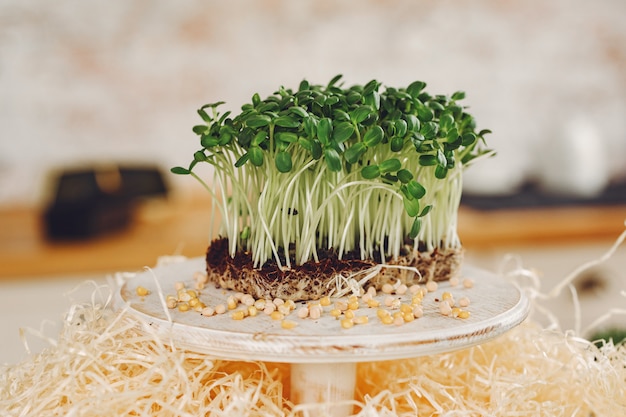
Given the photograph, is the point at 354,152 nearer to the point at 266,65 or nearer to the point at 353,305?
the point at 353,305

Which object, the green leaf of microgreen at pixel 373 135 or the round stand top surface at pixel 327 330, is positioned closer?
the round stand top surface at pixel 327 330

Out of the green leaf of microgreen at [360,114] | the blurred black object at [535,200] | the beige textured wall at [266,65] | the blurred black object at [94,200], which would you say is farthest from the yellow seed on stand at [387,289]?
the beige textured wall at [266,65]

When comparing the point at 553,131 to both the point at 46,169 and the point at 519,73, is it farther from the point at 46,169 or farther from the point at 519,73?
the point at 46,169

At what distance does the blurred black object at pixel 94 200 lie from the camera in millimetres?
1865

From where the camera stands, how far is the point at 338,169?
2.33ft

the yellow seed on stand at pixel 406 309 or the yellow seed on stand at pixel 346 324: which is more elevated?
the yellow seed on stand at pixel 406 309

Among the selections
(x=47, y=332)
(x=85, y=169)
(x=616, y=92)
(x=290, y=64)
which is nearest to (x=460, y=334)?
(x=47, y=332)

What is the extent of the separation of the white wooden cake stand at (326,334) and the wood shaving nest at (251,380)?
32mm

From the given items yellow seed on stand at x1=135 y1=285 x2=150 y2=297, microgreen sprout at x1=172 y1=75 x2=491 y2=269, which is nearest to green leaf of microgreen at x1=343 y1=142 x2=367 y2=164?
microgreen sprout at x1=172 y1=75 x2=491 y2=269

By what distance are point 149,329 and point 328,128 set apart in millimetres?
303

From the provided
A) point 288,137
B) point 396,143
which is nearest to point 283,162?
point 288,137

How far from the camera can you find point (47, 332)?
6.04 feet

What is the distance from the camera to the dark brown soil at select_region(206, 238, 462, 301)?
774 millimetres

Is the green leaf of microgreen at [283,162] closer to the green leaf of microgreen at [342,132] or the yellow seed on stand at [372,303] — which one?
the green leaf of microgreen at [342,132]
